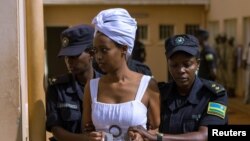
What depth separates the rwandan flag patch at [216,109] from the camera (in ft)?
10.6

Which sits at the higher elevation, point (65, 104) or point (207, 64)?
point (65, 104)

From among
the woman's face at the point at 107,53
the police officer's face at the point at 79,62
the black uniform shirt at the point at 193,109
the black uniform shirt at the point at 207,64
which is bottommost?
the black uniform shirt at the point at 207,64

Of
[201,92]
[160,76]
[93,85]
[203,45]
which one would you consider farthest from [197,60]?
[160,76]

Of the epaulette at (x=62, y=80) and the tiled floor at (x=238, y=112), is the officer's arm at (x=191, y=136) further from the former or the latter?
the tiled floor at (x=238, y=112)

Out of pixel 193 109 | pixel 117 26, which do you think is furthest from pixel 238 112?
pixel 117 26

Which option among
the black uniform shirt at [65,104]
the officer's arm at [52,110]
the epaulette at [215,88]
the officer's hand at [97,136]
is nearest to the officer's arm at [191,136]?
the epaulette at [215,88]

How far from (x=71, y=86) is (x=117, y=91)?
61cm

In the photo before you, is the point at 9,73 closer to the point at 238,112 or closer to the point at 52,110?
the point at 52,110

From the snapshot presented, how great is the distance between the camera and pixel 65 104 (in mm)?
Answer: 3523

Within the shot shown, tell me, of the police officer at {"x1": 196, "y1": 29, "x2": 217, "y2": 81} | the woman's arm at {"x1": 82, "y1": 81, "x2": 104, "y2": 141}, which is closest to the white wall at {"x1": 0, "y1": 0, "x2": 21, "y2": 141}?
the woman's arm at {"x1": 82, "y1": 81, "x2": 104, "y2": 141}

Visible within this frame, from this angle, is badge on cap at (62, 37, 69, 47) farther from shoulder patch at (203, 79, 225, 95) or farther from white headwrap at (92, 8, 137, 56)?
shoulder patch at (203, 79, 225, 95)

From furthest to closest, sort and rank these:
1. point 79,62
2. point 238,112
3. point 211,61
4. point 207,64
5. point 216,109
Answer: point 238,112
point 207,64
point 211,61
point 79,62
point 216,109

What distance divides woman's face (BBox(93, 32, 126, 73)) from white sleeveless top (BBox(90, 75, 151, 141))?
0.65 feet

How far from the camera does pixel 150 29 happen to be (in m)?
19.4
